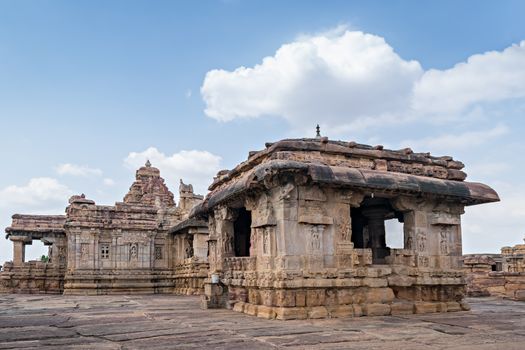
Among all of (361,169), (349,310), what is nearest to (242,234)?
(361,169)

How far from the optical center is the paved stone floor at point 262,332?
6.83 meters

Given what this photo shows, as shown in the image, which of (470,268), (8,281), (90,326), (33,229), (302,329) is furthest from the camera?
(33,229)

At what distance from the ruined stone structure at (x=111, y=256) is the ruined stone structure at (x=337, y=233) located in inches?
511

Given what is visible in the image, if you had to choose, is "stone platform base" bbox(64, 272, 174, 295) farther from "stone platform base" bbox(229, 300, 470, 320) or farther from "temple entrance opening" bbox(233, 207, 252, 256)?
"stone platform base" bbox(229, 300, 470, 320)

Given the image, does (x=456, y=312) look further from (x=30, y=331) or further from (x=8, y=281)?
(x=8, y=281)

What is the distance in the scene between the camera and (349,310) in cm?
1041

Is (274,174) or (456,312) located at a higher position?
(274,174)

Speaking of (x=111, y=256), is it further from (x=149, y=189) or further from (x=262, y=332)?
(x=262, y=332)

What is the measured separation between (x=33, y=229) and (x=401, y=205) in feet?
84.7

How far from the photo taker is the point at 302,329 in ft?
27.1

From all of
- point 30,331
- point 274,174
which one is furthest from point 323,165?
point 30,331

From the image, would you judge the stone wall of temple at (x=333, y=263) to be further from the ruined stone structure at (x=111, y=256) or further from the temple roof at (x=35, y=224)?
the temple roof at (x=35, y=224)

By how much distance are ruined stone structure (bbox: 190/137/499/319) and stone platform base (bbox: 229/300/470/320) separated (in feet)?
0.07

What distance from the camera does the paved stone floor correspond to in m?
6.83
